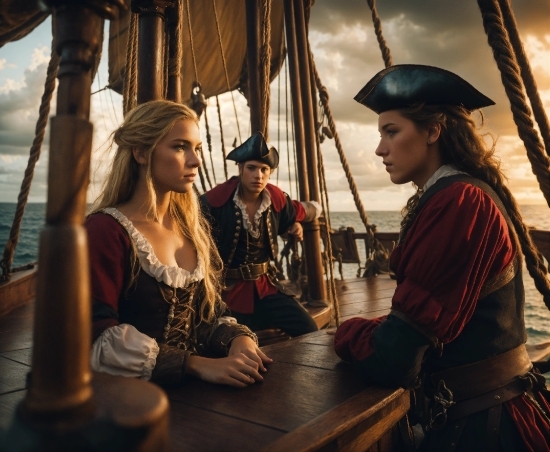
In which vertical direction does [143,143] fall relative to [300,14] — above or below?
below

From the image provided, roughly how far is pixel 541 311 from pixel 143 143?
17041 millimetres

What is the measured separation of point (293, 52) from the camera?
13.2 feet

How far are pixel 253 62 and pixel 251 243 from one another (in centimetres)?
135

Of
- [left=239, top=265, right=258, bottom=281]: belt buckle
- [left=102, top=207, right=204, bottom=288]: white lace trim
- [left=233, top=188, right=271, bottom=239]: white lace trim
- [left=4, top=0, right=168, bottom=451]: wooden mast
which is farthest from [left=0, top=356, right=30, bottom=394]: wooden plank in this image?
[left=233, top=188, right=271, bottom=239]: white lace trim

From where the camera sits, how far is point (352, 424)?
3.52 ft

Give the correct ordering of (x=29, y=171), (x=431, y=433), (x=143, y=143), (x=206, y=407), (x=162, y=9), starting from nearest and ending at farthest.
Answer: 1. (x=206, y=407)
2. (x=431, y=433)
3. (x=143, y=143)
4. (x=162, y=9)
5. (x=29, y=171)

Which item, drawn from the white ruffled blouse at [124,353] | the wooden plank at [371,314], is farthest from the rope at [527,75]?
the wooden plank at [371,314]

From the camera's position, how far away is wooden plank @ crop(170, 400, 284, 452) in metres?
0.96

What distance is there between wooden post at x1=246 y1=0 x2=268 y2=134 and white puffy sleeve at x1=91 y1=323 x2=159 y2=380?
215 cm

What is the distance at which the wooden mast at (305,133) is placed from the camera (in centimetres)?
366

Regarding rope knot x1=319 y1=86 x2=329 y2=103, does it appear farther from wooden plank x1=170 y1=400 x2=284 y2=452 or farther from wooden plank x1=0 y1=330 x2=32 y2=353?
wooden plank x1=170 y1=400 x2=284 y2=452

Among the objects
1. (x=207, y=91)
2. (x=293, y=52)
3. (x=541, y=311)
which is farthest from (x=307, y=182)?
(x=541, y=311)

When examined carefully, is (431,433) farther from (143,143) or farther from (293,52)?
(293,52)

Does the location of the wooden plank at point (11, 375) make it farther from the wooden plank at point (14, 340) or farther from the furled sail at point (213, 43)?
the furled sail at point (213, 43)
